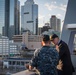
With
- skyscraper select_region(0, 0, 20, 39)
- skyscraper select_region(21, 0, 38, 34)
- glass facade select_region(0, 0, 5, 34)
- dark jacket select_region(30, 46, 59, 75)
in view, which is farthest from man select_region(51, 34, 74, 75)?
glass facade select_region(0, 0, 5, 34)

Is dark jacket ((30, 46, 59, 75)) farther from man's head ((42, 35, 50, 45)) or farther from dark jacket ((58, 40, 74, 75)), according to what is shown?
dark jacket ((58, 40, 74, 75))

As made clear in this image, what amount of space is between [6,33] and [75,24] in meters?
40.8

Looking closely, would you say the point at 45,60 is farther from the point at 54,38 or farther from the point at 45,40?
the point at 54,38

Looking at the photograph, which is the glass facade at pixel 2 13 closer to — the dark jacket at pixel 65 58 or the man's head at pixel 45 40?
the dark jacket at pixel 65 58

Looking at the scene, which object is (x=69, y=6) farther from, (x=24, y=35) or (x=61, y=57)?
(x=24, y=35)

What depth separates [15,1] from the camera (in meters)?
62.0

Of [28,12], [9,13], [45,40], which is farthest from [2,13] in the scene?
[45,40]

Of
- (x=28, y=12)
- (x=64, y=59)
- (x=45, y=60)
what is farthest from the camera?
(x=28, y=12)

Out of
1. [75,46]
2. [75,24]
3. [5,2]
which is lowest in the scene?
[75,46]

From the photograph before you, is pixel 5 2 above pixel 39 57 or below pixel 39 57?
above

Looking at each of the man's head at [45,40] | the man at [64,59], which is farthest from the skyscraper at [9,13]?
the man's head at [45,40]

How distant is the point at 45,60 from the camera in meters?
2.34

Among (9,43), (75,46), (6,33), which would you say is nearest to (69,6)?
(75,46)

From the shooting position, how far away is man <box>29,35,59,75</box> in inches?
91.6
